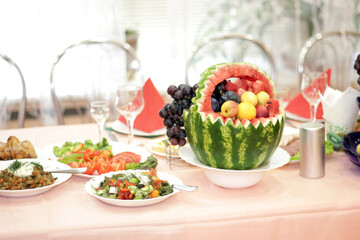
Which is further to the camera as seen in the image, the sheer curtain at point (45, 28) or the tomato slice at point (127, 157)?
the sheer curtain at point (45, 28)

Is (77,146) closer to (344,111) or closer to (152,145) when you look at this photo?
(152,145)

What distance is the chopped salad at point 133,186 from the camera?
1.32 meters

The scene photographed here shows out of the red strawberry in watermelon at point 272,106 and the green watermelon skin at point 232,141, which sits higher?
the red strawberry in watermelon at point 272,106

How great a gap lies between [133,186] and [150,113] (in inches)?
30.8

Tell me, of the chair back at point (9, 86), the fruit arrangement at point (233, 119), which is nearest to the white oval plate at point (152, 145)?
the fruit arrangement at point (233, 119)

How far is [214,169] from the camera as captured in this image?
1.40m

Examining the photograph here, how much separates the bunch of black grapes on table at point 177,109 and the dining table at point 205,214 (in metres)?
0.15

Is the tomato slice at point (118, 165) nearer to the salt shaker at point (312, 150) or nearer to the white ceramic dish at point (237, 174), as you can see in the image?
the white ceramic dish at point (237, 174)

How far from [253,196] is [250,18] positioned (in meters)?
2.43

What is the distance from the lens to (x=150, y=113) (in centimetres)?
209

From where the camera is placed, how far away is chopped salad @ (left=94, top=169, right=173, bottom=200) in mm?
1323

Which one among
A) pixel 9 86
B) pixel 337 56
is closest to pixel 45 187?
pixel 9 86

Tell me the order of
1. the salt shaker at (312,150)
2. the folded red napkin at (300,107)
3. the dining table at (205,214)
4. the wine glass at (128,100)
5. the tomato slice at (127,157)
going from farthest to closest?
the folded red napkin at (300,107) → the wine glass at (128,100) → the tomato slice at (127,157) → the salt shaker at (312,150) → the dining table at (205,214)

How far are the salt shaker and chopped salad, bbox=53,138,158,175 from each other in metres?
0.47
